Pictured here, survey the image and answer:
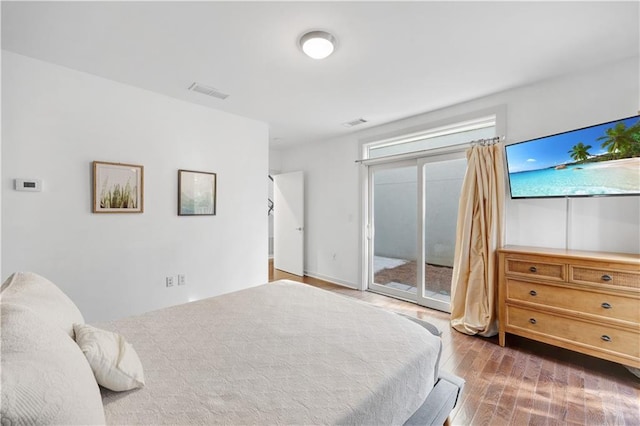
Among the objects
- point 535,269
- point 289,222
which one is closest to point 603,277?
point 535,269

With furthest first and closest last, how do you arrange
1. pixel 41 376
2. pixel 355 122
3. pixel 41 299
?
pixel 355 122 < pixel 41 299 < pixel 41 376

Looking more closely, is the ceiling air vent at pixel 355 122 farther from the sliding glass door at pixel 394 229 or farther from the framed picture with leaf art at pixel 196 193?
the framed picture with leaf art at pixel 196 193

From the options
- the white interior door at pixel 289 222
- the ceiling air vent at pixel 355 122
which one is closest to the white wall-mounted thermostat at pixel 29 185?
the ceiling air vent at pixel 355 122

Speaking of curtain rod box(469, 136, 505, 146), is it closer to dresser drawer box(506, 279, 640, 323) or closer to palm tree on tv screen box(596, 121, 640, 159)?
palm tree on tv screen box(596, 121, 640, 159)

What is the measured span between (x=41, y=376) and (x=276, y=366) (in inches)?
29.4

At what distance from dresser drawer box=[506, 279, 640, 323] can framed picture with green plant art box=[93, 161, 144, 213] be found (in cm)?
377

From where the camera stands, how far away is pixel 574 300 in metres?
2.17

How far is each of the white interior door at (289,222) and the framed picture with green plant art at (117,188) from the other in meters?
2.81

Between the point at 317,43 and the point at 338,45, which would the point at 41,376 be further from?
the point at 338,45

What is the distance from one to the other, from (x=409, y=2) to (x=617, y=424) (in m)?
2.84

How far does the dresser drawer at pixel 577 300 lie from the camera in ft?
6.45

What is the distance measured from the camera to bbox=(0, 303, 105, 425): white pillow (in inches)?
22.6

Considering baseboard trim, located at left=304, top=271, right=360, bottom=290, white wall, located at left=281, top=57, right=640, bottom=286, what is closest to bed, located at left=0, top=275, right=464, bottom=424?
white wall, located at left=281, top=57, right=640, bottom=286

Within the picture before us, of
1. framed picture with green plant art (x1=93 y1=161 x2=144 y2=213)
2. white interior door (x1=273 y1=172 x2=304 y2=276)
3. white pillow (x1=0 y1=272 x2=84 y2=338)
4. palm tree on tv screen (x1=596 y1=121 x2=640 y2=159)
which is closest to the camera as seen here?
white pillow (x1=0 y1=272 x2=84 y2=338)
